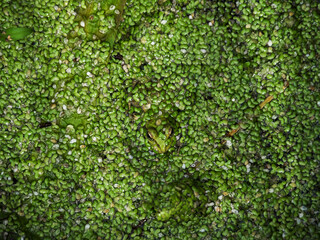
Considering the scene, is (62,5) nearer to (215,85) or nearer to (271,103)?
(215,85)

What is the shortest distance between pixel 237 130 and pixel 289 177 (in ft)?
2.18

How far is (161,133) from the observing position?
300cm

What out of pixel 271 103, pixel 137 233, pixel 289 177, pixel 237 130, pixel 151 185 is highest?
pixel 271 103

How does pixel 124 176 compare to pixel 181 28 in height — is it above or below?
below

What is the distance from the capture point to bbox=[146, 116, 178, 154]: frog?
118 inches

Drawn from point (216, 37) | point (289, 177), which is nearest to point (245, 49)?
point (216, 37)

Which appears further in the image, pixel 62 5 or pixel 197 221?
pixel 62 5

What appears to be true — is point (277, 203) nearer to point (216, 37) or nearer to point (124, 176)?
point (124, 176)

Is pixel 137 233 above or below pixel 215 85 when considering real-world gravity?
below

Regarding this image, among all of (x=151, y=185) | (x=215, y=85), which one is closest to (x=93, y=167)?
(x=151, y=185)

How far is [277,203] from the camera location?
117 inches

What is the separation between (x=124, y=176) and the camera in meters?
3.07

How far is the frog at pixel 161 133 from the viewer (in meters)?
3.00

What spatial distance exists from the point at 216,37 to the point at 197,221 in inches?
72.1
